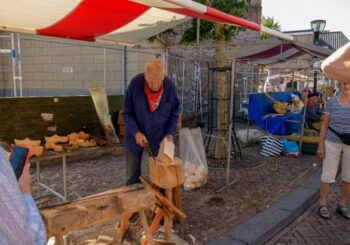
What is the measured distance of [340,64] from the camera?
1.58m

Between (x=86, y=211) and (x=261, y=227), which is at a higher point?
(x=86, y=211)

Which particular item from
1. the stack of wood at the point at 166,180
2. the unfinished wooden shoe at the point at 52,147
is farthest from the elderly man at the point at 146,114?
the unfinished wooden shoe at the point at 52,147

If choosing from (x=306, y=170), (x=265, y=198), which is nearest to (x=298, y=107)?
(x=306, y=170)

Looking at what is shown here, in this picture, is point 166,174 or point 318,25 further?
point 318,25

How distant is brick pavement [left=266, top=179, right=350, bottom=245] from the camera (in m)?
3.52

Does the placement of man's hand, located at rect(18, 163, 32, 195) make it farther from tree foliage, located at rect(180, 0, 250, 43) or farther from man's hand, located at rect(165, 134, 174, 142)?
tree foliage, located at rect(180, 0, 250, 43)

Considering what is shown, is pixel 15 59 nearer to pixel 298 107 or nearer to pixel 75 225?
pixel 75 225

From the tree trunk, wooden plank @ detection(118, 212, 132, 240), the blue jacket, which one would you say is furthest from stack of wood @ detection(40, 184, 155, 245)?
the tree trunk

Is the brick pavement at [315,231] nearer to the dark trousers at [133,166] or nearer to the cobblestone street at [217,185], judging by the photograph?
the cobblestone street at [217,185]

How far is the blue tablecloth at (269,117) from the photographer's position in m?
7.60

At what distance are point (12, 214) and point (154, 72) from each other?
2.14 meters

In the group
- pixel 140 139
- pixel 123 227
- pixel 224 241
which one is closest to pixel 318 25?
pixel 224 241

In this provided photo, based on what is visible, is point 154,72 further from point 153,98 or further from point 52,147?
point 52,147

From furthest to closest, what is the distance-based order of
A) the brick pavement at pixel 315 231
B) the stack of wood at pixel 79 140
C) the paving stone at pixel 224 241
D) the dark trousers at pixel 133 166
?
the stack of wood at pixel 79 140 < the brick pavement at pixel 315 231 < the dark trousers at pixel 133 166 < the paving stone at pixel 224 241
